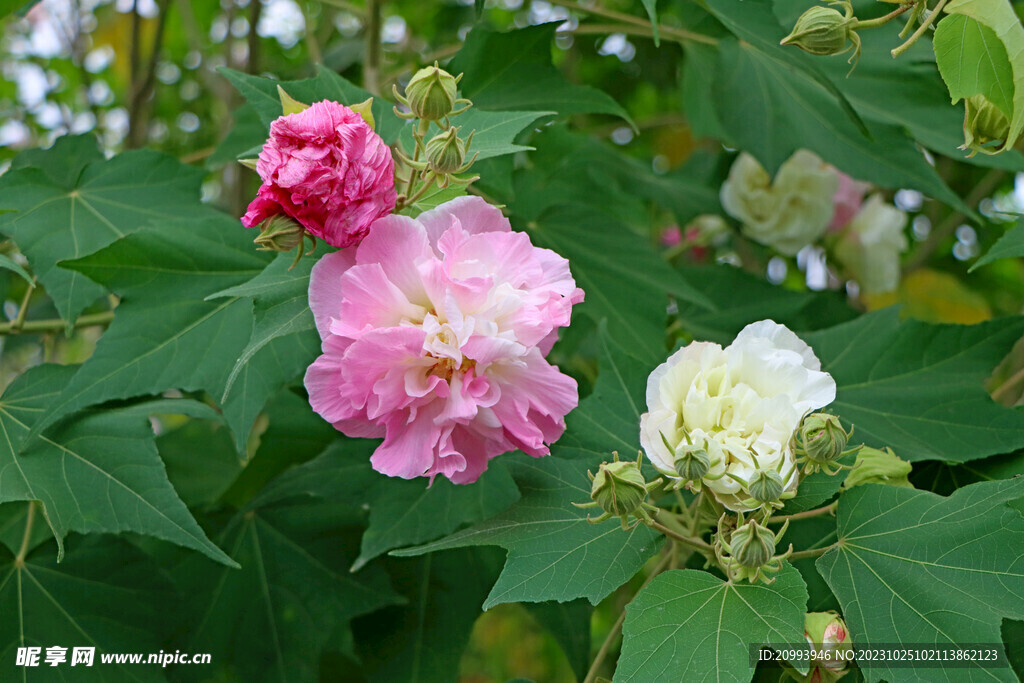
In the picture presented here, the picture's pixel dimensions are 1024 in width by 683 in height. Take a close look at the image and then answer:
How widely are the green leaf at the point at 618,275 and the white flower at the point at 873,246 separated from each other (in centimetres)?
56

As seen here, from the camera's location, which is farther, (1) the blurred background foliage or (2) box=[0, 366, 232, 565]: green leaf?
(1) the blurred background foliage

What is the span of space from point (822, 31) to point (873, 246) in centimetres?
90

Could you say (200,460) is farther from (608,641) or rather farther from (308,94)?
(608,641)

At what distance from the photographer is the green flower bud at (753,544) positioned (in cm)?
72

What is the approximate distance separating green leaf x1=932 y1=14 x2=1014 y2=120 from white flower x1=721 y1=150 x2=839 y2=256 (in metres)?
0.76

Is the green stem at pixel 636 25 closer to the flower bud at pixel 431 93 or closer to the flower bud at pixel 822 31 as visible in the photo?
the flower bud at pixel 822 31

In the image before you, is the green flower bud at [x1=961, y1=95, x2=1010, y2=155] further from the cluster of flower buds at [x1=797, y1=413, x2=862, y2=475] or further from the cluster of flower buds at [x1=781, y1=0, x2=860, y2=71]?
the cluster of flower buds at [x1=797, y1=413, x2=862, y2=475]

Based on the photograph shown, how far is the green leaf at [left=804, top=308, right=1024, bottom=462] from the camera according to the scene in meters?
0.99

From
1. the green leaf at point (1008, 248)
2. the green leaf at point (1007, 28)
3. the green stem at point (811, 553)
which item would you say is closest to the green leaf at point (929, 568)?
the green stem at point (811, 553)

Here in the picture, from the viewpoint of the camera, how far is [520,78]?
120cm

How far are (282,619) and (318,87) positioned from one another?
736 millimetres

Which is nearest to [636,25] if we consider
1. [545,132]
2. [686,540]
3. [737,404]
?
[545,132]

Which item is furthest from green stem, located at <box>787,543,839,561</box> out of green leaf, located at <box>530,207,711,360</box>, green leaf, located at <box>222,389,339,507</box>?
green leaf, located at <box>222,389,339,507</box>

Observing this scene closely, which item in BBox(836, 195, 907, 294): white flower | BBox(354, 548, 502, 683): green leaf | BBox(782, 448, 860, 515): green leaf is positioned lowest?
BBox(354, 548, 502, 683): green leaf
